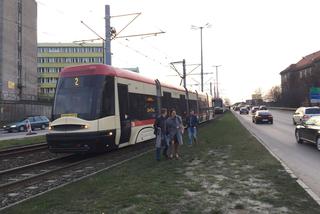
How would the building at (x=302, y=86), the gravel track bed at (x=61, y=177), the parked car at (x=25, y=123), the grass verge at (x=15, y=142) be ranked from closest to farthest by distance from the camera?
1. the gravel track bed at (x=61, y=177)
2. the grass verge at (x=15, y=142)
3. the parked car at (x=25, y=123)
4. the building at (x=302, y=86)

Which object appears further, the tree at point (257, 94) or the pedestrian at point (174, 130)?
the tree at point (257, 94)

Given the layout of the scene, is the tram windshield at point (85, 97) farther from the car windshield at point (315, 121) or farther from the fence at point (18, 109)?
the fence at point (18, 109)

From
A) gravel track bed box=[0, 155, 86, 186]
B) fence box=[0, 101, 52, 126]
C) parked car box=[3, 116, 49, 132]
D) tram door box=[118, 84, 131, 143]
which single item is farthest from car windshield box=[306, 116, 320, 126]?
fence box=[0, 101, 52, 126]

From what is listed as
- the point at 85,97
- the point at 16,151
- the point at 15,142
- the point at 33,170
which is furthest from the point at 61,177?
the point at 15,142

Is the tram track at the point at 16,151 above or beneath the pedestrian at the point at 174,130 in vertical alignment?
beneath

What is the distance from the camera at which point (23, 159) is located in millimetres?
14570

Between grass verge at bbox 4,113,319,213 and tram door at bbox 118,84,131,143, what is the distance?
3.28 meters

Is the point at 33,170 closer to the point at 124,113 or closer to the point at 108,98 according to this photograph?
the point at 108,98

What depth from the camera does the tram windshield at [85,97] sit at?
13141 mm

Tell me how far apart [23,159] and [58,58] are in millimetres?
108036

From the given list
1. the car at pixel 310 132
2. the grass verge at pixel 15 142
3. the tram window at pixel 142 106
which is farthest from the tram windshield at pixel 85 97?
the car at pixel 310 132

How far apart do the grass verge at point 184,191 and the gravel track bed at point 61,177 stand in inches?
30.4

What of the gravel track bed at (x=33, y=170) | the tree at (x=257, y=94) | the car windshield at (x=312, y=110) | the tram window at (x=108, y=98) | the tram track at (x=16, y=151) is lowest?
the gravel track bed at (x=33, y=170)

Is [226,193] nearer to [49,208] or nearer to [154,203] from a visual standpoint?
[154,203]
